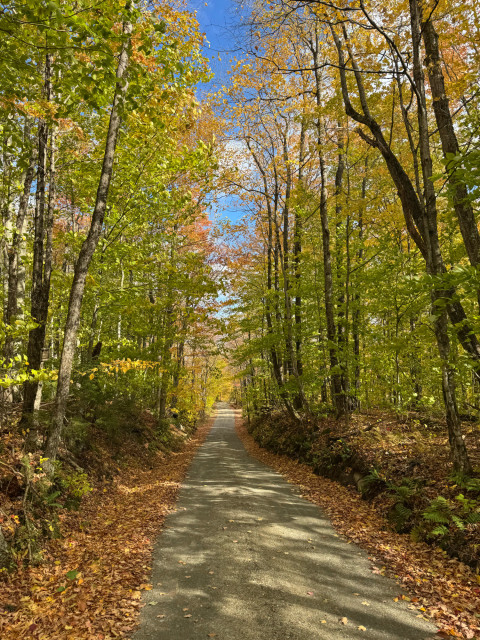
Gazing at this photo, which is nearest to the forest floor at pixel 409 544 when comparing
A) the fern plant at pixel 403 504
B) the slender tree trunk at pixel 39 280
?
the fern plant at pixel 403 504

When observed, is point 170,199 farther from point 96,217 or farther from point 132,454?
point 132,454

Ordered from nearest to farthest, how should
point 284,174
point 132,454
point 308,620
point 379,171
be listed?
1. point 308,620
2. point 132,454
3. point 379,171
4. point 284,174

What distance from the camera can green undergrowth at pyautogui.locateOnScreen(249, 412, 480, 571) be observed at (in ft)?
17.1

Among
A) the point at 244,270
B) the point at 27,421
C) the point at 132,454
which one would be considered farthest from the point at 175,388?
the point at 27,421

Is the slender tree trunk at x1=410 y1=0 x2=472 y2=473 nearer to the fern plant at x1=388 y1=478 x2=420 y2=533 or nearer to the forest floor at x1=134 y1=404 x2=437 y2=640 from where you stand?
the fern plant at x1=388 y1=478 x2=420 y2=533

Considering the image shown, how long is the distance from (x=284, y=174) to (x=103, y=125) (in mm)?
8013

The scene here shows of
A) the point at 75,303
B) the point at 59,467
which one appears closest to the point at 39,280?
the point at 75,303

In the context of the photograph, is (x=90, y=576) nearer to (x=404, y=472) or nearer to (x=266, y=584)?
(x=266, y=584)

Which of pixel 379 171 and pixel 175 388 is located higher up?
pixel 379 171

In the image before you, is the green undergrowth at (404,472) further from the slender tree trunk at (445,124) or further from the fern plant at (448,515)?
Answer: the slender tree trunk at (445,124)

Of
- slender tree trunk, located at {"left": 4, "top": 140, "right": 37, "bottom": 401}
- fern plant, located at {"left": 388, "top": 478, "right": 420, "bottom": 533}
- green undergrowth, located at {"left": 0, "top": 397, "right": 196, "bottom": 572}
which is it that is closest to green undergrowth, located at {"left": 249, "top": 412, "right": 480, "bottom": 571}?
fern plant, located at {"left": 388, "top": 478, "right": 420, "bottom": 533}

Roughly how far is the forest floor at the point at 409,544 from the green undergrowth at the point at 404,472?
0.04 metres

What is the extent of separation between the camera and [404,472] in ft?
23.2

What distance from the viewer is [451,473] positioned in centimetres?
614
